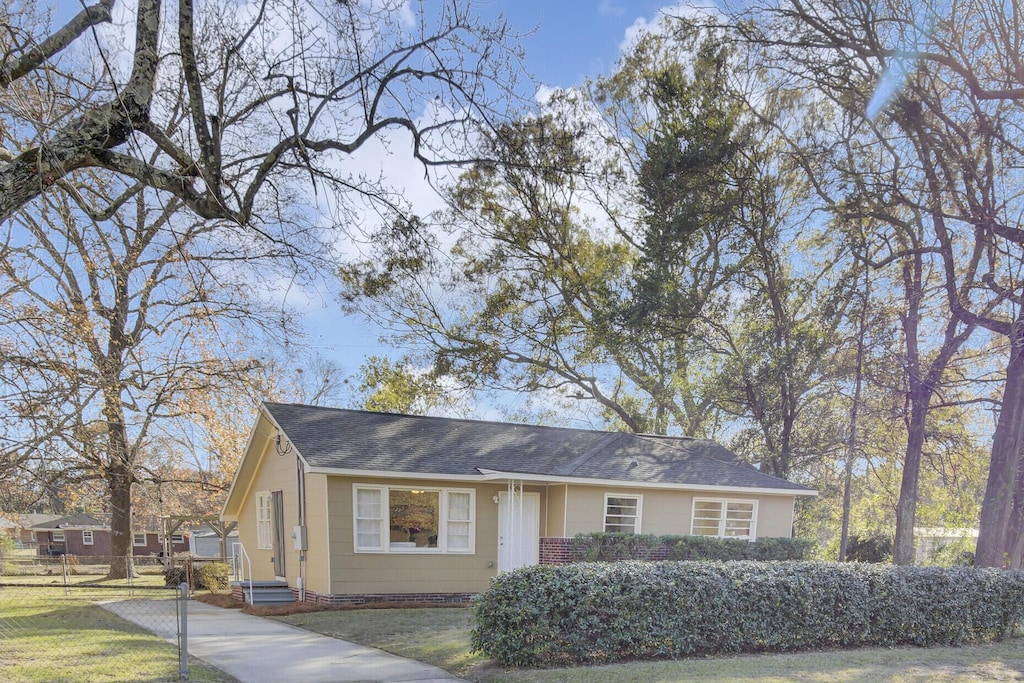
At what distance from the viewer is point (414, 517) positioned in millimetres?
14297

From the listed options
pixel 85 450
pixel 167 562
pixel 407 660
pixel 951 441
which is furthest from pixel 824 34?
pixel 167 562

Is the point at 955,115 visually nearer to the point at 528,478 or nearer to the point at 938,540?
the point at 528,478

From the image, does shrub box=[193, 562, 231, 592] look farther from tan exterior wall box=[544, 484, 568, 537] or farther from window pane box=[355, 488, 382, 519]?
tan exterior wall box=[544, 484, 568, 537]

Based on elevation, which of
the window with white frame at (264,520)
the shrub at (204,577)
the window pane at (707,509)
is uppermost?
the window pane at (707,509)

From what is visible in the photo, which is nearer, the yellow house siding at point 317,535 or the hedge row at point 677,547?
the yellow house siding at point 317,535

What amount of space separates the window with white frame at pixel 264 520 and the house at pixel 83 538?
87.1 ft

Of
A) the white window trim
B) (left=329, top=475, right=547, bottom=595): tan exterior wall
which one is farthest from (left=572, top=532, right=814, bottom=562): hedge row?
the white window trim

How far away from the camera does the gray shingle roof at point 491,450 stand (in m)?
14.3

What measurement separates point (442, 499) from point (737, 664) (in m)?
7.76

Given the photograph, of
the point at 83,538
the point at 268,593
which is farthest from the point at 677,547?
the point at 83,538

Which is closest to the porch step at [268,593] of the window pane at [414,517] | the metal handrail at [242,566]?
the metal handrail at [242,566]

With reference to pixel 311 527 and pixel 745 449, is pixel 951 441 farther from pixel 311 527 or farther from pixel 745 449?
pixel 311 527

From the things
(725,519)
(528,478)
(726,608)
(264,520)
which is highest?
(528,478)

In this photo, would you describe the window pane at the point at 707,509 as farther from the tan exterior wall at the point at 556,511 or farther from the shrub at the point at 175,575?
the shrub at the point at 175,575
